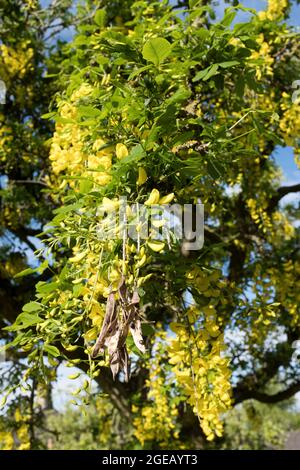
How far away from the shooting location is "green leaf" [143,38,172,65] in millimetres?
1128

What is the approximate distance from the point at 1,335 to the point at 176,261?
3038mm

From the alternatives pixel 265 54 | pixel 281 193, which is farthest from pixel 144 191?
pixel 281 193

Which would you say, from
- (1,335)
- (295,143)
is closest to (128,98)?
(295,143)

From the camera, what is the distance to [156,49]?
1.16 metres

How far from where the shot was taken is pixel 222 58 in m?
1.50

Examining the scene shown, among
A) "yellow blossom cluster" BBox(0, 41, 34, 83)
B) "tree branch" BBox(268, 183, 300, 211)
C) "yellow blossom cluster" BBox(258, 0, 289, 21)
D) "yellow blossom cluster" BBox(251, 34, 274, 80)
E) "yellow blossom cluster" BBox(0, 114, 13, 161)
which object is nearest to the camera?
"yellow blossom cluster" BBox(251, 34, 274, 80)

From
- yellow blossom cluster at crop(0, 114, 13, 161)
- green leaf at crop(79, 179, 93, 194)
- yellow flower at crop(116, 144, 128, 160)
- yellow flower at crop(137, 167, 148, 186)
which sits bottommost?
yellow flower at crop(137, 167, 148, 186)

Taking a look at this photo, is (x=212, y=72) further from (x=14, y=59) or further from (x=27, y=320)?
(x=14, y=59)

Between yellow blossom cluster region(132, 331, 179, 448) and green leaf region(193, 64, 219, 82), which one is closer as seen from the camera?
green leaf region(193, 64, 219, 82)

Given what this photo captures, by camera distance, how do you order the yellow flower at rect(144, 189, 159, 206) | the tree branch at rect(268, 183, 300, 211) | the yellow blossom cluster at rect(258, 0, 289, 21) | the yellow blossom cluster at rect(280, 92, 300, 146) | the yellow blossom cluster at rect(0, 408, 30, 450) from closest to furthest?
the yellow flower at rect(144, 189, 159, 206), the yellow blossom cluster at rect(280, 92, 300, 146), the yellow blossom cluster at rect(258, 0, 289, 21), the tree branch at rect(268, 183, 300, 211), the yellow blossom cluster at rect(0, 408, 30, 450)

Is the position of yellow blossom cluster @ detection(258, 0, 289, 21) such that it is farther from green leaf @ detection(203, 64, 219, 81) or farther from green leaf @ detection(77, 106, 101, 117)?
green leaf @ detection(77, 106, 101, 117)

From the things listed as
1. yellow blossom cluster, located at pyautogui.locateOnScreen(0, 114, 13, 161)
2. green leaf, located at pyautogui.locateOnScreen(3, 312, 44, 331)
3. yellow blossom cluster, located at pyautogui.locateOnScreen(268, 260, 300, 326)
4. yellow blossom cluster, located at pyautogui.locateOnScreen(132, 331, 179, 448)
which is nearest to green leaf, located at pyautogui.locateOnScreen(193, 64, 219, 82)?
green leaf, located at pyautogui.locateOnScreen(3, 312, 44, 331)

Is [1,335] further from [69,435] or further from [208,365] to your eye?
[69,435]

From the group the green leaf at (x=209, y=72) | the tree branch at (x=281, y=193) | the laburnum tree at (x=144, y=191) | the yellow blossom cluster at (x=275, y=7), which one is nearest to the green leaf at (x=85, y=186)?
the laburnum tree at (x=144, y=191)
